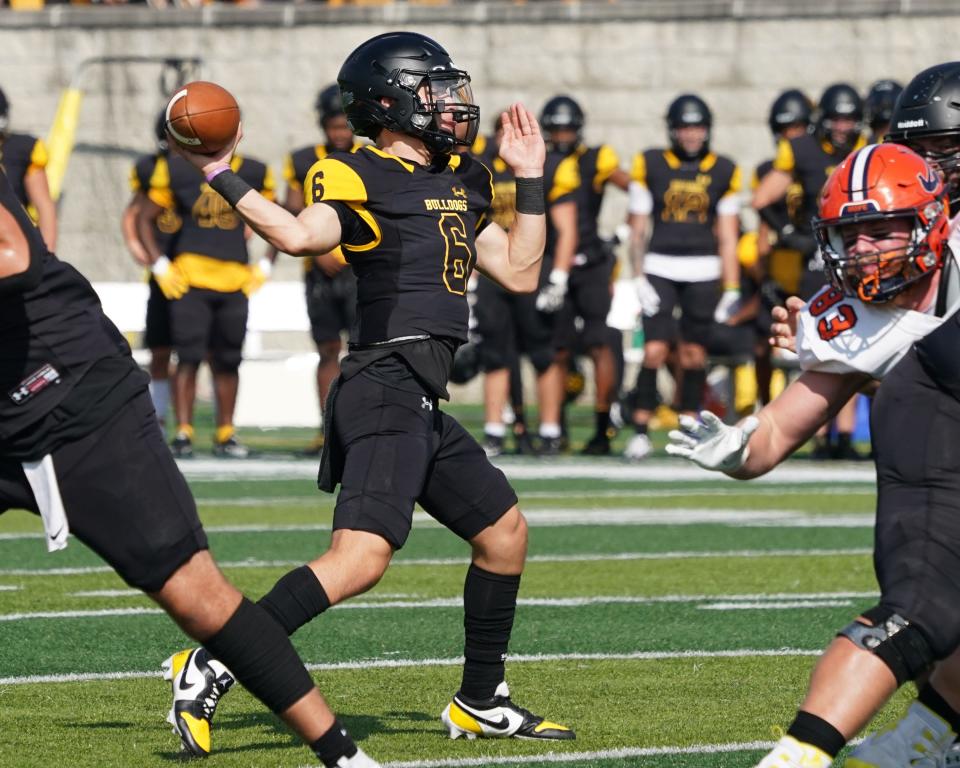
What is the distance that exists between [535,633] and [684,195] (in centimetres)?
645

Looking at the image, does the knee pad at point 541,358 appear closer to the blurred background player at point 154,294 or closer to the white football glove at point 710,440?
the blurred background player at point 154,294

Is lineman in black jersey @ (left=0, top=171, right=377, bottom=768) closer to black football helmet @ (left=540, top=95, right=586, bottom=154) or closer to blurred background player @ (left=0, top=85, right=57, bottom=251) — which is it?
blurred background player @ (left=0, top=85, right=57, bottom=251)

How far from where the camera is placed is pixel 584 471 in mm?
11445

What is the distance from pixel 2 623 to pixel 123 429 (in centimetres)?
254

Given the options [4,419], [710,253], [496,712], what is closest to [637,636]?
[496,712]

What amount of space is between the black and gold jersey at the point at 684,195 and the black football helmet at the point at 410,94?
23.9ft

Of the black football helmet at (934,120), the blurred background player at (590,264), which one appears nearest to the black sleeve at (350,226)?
the black football helmet at (934,120)

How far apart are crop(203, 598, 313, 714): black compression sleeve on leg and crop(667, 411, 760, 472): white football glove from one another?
2.83 feet

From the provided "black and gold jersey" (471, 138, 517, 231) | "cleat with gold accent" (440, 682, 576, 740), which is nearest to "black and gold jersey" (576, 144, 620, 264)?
"black and gold jersey" (471, 138, 517, 231)

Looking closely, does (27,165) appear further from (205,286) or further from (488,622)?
(488,622)

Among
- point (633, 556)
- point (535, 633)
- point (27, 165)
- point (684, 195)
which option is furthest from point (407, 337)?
point (684, 195)

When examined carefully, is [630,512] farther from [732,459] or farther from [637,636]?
[732,459]

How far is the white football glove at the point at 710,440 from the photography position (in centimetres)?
A: 409

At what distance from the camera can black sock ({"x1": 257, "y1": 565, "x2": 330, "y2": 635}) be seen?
4418 mm
